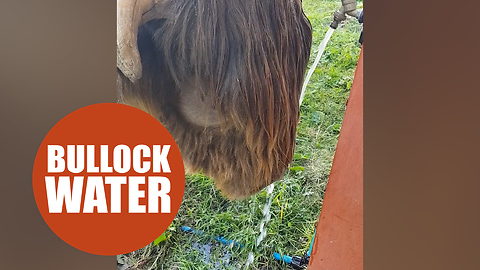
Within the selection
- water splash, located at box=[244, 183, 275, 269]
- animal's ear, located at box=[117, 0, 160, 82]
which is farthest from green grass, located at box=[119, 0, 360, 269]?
animal's ear, located at box=[117, 0, 160, 82]

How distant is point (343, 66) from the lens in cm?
96

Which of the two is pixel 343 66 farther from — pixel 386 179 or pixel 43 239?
pixel 43 239

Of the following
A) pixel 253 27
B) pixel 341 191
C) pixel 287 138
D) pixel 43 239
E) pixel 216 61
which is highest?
pixel 253 27

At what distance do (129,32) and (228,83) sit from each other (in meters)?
0.34

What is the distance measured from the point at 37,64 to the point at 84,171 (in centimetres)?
36

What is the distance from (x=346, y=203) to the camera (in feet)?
3.06

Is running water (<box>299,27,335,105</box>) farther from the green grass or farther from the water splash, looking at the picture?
the water splash

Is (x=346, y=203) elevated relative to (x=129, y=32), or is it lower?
lower

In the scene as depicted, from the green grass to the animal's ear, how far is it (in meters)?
0.41

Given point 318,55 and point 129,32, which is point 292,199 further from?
point 129,32

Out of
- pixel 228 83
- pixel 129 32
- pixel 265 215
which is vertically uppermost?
pixel 129 32

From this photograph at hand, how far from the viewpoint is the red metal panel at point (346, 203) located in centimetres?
92

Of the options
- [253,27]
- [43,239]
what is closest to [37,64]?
[43,239]

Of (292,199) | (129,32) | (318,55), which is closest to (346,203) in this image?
(292,199)
